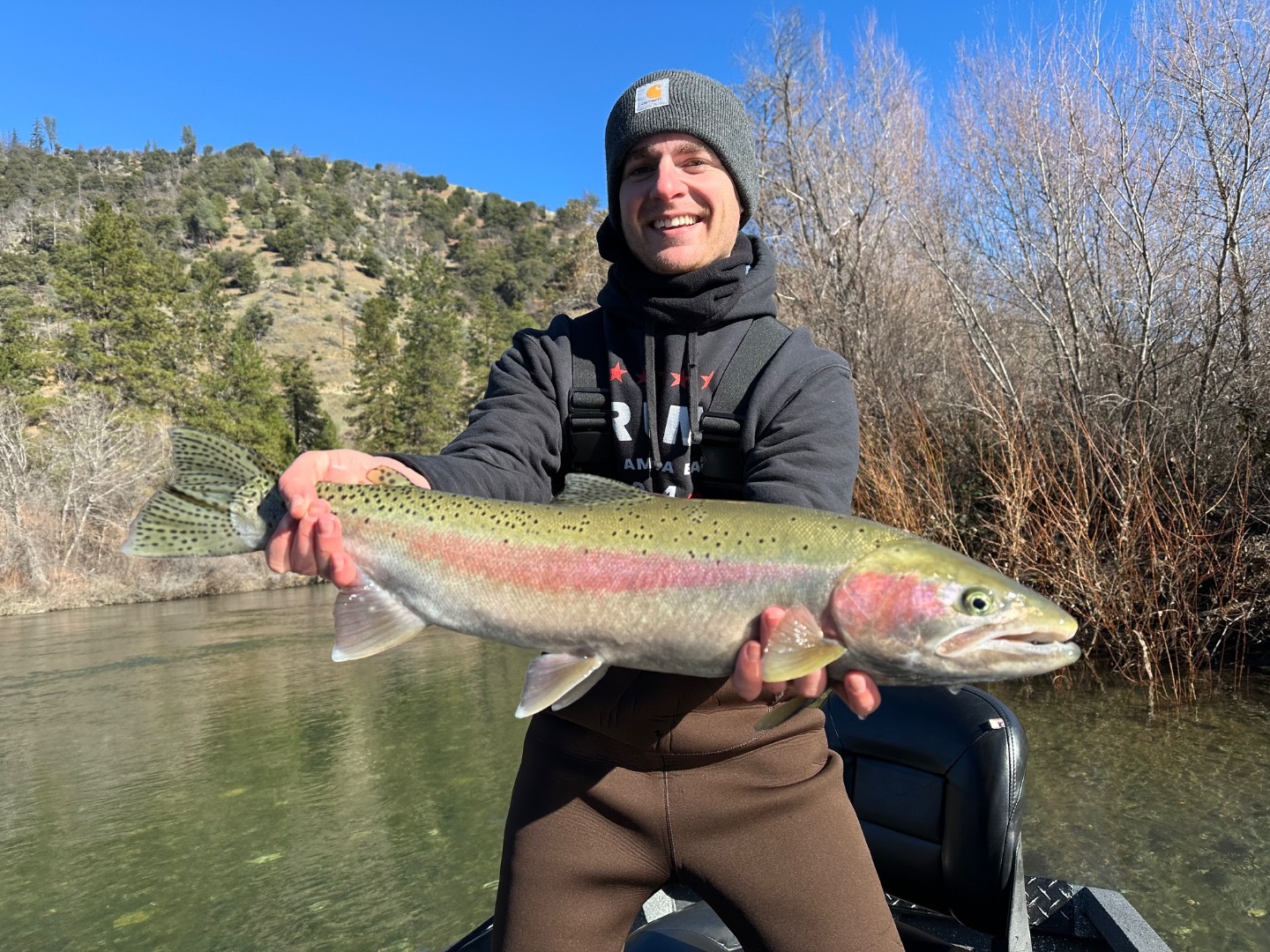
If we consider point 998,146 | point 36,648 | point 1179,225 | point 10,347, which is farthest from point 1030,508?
point 10,347

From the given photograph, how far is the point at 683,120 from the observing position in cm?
265

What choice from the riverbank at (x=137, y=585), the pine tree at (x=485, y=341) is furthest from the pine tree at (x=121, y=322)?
the riverbank at (x=137, y=585)

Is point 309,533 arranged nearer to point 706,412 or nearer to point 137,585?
point 706,412

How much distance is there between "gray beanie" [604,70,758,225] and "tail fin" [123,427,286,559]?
147 cm

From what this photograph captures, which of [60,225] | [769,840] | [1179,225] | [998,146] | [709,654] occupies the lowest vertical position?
[769,840]

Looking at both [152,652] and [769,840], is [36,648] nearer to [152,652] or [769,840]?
[152,652]

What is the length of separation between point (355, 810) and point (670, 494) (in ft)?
18.5

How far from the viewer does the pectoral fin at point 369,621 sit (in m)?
2.34

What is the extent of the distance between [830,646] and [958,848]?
146cm

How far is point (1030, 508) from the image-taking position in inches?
392

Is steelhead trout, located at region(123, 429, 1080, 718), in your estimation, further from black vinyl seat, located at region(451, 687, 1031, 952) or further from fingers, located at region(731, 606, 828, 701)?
black vinyl seat, located at region(451, 687, 1031, 952)

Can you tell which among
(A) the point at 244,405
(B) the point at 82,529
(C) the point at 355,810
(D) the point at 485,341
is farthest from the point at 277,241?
(C) the point at 355,810

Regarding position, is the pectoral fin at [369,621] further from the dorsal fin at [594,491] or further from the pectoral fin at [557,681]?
the dorsal fin at [594,491]

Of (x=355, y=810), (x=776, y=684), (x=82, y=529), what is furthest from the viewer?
(x=82, y=529)
